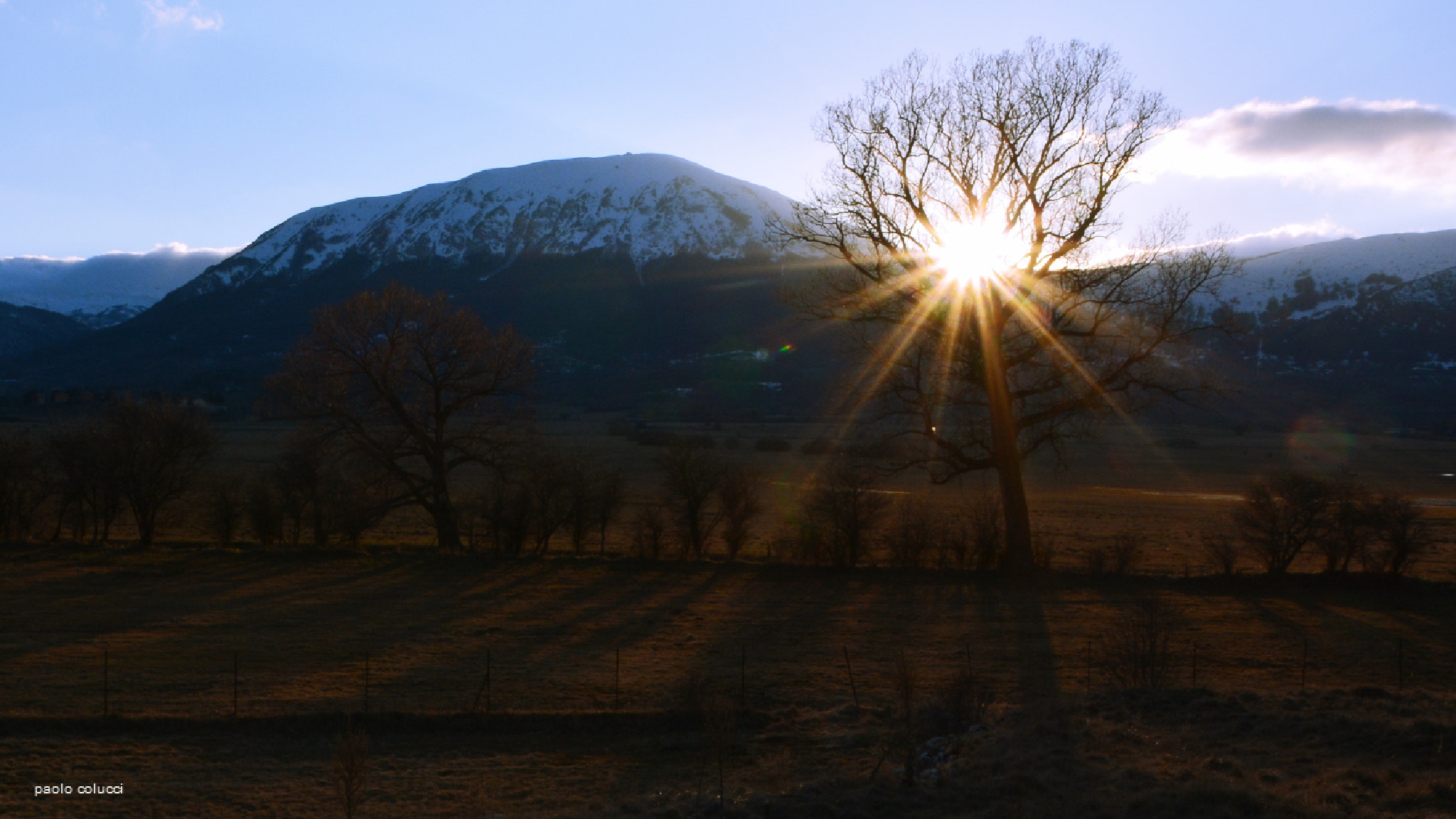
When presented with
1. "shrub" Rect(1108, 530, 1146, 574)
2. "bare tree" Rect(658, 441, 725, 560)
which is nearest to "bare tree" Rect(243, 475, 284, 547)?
"bare tree" Rect(658, 441, 725, 560)

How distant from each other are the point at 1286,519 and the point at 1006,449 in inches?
368

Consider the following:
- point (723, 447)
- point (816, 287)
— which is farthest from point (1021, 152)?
point (723, 447)

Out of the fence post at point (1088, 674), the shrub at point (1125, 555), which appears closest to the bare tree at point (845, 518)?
the shrub at point (1125, 555)

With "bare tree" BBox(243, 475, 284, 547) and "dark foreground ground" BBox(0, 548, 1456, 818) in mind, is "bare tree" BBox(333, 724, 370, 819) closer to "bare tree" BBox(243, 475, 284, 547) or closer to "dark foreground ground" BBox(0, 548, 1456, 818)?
"dark foreground ground" BBox(0, 548, 1456, 818)

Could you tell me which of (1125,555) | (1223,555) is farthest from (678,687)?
(1223,555)

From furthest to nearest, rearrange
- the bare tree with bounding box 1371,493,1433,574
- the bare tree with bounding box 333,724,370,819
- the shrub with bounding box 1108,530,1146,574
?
1. the shrub with bounding box 1108,530,1146,574
2. the bare tree with bounding box 1371,493,1433,574
3. the bare tree with bounding box 333,724,370,819

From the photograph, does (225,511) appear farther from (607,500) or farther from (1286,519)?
(1286,519)

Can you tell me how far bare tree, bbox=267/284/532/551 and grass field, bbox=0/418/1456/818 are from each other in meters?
3.61

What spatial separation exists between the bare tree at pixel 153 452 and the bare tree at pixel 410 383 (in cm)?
718

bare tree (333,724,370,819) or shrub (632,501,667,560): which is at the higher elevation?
bare tree (333,724,370,819)

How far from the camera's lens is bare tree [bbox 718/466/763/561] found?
30000 mm

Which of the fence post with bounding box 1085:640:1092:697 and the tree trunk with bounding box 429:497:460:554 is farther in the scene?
the tree trunk with bounding box 429:497:460:554

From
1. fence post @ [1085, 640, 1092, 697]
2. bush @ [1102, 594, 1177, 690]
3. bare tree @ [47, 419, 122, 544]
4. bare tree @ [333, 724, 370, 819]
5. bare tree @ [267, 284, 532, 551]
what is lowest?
fence post @ [1085, 640, 1092, 697]

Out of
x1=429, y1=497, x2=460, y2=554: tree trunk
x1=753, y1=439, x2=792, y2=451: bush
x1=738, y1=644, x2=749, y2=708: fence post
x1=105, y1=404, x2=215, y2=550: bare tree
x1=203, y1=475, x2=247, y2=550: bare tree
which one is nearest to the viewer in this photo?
x1=738, y1=644, x2=749, y2=708: fence post
